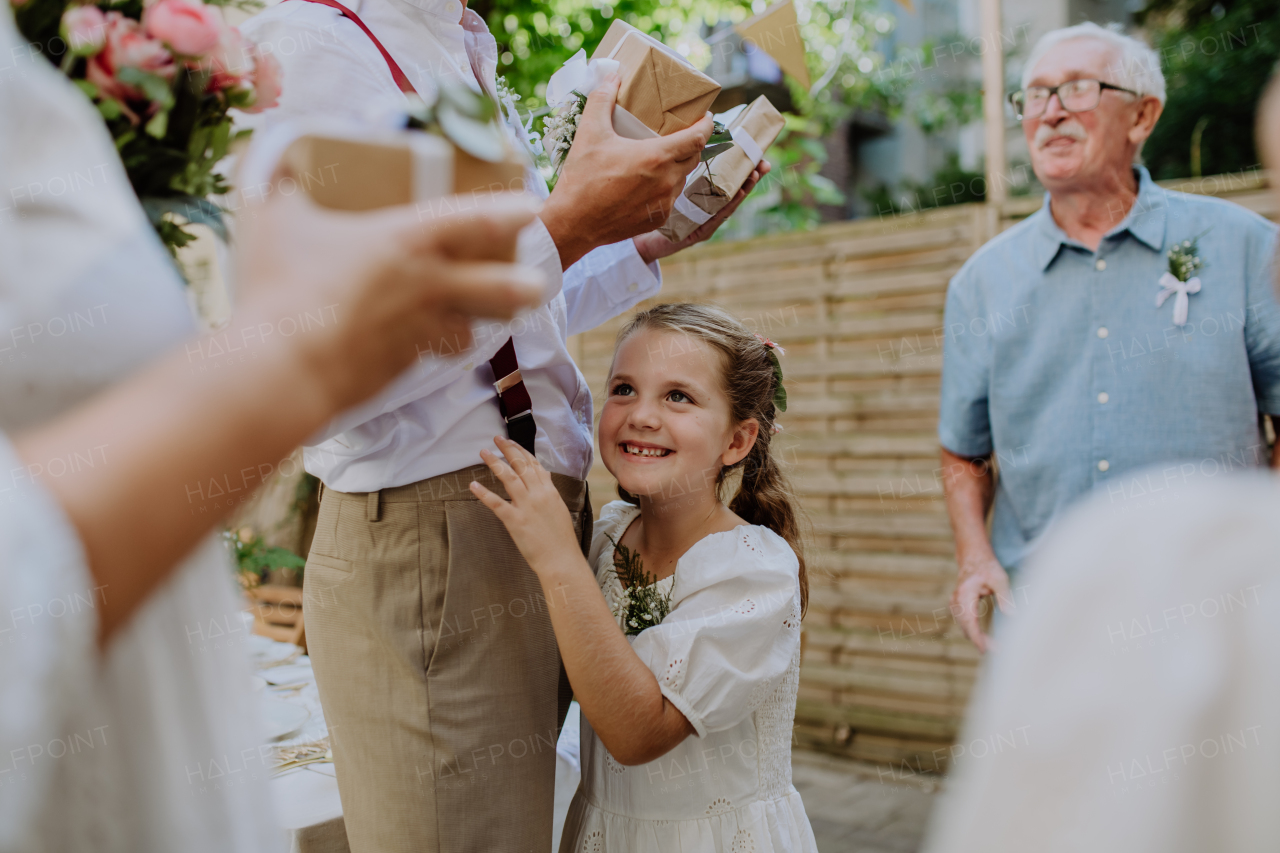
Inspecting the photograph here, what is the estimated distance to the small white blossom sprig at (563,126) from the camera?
1.57 metres

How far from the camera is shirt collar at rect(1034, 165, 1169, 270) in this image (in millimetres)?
2367

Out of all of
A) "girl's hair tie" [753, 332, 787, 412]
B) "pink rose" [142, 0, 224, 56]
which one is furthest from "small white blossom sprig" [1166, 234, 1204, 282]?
"pink rose" [142, 0, 224, 56]

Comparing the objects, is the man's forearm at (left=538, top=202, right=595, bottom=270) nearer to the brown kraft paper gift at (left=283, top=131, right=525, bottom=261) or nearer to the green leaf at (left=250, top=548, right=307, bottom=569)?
the brown kraft paper gift at (left=283, top=131, right=525, bottom=261)

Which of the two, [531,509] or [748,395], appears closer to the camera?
[531,509]

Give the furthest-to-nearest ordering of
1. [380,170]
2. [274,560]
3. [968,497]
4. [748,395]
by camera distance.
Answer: [274,560]
[968,497]
[748,395]
[380,170]

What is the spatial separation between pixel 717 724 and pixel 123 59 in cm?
125

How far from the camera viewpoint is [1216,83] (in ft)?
22.5

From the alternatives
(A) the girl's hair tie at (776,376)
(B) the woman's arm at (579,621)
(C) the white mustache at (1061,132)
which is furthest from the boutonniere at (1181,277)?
(B) the woman's arm at (579,621)

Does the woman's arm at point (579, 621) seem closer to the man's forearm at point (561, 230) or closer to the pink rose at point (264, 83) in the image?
the man's forearm at point (561, 230)

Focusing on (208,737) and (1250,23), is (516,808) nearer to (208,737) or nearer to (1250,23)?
(208,737)

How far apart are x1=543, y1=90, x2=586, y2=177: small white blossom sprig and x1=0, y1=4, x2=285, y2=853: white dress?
3.11 ft

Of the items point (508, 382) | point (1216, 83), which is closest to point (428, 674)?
point (508, 382)

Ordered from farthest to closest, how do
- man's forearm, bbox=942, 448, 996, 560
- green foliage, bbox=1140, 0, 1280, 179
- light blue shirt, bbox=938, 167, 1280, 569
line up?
green foliage, bbox=1140, 0, 1280, 179, man's forearm, bbox=942, 448, 996, 560, light blue shirt, bbox=938, 167, 1280, 569

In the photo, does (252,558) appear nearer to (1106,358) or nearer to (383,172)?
(1106,358)
